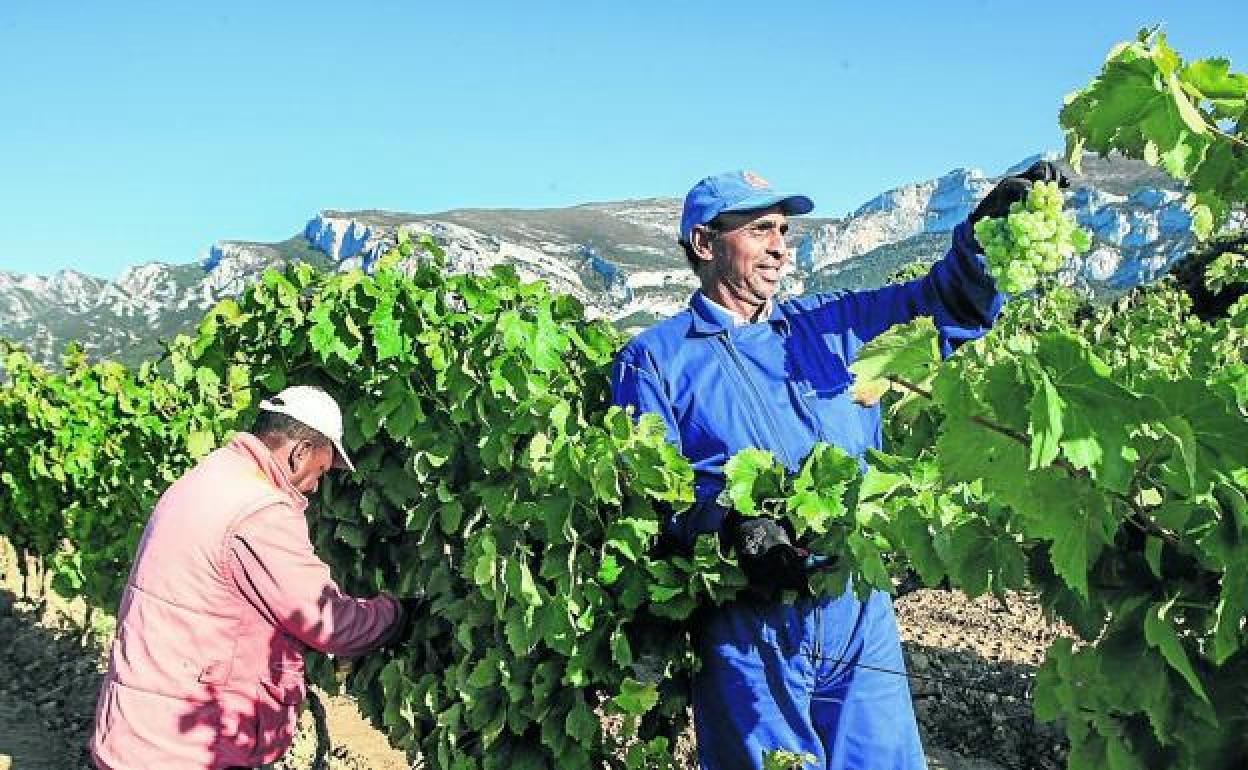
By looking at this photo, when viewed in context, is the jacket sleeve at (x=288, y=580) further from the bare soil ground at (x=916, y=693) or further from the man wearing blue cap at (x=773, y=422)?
the bare soil ground at (x=916, y=693)

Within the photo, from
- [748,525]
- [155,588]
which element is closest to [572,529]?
[748,525]

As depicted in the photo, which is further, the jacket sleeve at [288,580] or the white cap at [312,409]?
the white cap at [312,409]

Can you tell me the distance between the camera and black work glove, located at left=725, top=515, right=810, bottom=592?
253 centimetres

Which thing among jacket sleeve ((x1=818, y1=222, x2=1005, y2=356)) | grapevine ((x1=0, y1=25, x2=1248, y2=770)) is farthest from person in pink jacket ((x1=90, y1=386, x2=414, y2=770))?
jacket sleeve ((x1=818, y1=222, x2=1005, y2=356))

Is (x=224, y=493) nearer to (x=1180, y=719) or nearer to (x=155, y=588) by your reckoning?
(x=155, y=588)

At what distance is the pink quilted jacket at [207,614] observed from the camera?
3002mm

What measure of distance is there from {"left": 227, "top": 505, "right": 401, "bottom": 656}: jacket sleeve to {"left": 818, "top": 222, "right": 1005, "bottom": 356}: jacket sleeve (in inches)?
63.5

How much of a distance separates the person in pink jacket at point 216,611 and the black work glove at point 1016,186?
1.95m

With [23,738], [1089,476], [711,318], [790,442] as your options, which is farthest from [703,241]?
[23,738]

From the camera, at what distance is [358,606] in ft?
11.0

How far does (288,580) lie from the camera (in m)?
3.05

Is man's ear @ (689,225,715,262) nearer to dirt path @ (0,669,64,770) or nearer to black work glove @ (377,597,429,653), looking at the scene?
black work glove @ (377,597,429,653)

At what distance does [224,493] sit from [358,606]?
22.4 inches

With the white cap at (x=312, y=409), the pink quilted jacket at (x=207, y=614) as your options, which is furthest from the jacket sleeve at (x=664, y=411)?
the pink quilted jacket at (x=207, y=614)
